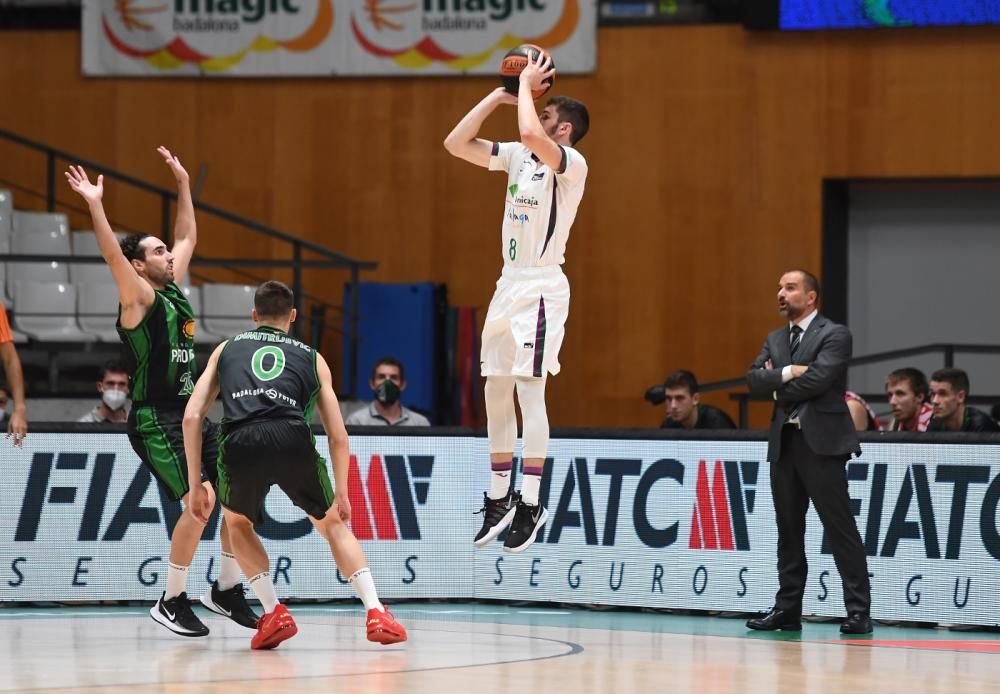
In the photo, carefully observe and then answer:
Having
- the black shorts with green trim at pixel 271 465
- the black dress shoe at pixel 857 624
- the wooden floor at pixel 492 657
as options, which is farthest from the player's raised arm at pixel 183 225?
the black dress shoe at pixel 857 624

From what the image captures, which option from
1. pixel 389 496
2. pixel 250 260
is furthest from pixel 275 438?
pixel 250 260

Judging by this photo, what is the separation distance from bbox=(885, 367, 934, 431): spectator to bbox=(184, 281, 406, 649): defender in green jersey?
4.49 meters

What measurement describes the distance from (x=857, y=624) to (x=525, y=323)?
3524mm

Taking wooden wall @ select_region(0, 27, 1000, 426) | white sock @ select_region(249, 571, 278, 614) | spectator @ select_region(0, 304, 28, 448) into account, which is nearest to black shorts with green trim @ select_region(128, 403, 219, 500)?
white sock @ select_region(249, 571, 278, 614)

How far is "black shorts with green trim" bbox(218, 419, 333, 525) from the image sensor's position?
8492 mm

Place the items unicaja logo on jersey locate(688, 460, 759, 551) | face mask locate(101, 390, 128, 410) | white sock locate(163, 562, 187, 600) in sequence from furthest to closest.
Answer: face mask locate(101, 390, 128, 410) < unicaja logo on jersey locate(688, 460, 759, 551) < white sock locate(163, 562, 187, 600)

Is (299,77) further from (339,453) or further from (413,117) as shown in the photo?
(339,453)

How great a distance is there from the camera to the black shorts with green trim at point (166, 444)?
9.19 meters

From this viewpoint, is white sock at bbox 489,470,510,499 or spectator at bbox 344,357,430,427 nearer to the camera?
white sock at bbox 489,470,510,499

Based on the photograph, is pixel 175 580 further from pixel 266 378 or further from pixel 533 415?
pixel 533 415

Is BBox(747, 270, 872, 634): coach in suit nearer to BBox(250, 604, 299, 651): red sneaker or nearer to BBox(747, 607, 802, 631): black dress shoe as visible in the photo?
BBox(747, 607, 802, 631): black dress shoe

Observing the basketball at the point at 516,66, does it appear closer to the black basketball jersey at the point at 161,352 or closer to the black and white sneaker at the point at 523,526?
the black and white sneaker at the point at 523,526

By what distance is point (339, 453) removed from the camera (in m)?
8.48

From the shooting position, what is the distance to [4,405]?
41.0ft
